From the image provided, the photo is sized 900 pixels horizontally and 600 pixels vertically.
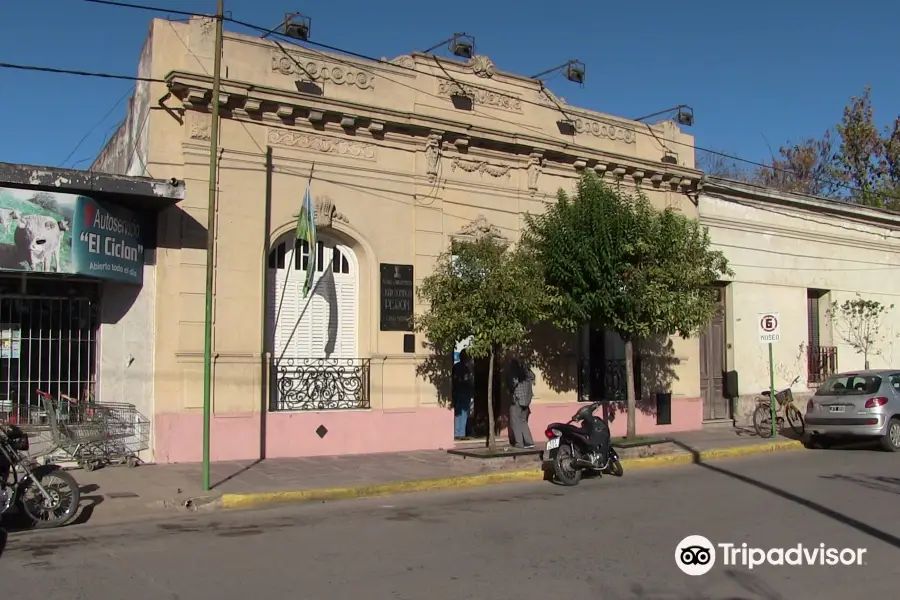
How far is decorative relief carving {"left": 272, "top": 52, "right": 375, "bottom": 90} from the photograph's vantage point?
591 inches

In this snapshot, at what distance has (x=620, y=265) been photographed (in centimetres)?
1577

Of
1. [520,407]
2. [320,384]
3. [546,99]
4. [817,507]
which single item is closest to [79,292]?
[320,384]

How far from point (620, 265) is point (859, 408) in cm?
553

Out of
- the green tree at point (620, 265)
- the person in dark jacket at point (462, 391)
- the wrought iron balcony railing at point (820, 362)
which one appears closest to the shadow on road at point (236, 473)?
the person in dark jacket at point (462, 391)

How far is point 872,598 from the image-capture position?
20.5 ft

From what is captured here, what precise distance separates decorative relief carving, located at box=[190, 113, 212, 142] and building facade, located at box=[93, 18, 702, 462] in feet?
0.10

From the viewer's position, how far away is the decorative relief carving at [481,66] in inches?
686

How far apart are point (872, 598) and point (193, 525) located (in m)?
6.75

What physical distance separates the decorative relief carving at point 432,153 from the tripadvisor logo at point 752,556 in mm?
10097

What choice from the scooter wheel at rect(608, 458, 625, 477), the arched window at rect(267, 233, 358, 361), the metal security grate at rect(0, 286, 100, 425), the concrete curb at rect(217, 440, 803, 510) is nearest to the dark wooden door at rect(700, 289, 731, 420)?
the concrete curb at rect(217, 440, 803, 510)

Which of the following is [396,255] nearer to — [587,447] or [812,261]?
[587,447]

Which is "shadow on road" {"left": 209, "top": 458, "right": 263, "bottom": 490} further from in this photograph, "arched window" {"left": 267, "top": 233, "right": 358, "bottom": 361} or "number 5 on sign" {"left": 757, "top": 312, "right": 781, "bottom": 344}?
"number 5 on sign" {"left": 757, "top": 312, "right": 781, "bottom": 344}

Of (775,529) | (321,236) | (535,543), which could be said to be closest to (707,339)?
(321,236)

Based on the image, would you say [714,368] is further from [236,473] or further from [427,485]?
[236,473]
